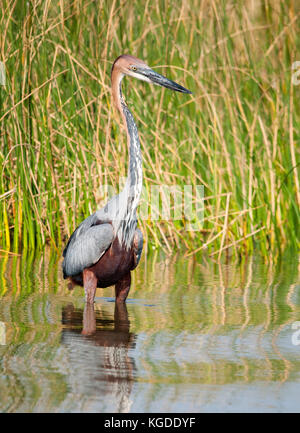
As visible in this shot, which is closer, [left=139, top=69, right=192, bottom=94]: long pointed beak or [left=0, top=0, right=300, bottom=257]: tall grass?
[left=139, top=69, right=192, bottom=94]: long pointed beak

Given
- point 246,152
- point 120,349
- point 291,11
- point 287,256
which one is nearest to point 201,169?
point 246,152

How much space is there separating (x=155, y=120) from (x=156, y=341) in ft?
13.7

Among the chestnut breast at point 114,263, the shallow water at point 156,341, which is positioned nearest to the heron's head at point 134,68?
the chestnut breast at point 114,263

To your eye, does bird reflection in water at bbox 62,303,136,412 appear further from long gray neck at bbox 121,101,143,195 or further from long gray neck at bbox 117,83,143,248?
long gray neck at bbox 121,101,143,195

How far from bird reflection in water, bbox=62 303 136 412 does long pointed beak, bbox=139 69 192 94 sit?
1.65m

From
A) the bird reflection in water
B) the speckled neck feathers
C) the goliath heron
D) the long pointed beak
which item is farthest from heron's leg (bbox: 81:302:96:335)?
the long pointed beak

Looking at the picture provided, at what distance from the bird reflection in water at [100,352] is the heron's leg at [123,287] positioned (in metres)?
0.06

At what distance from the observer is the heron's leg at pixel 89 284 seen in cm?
682

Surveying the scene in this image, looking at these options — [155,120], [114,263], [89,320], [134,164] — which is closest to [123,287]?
[114,263]

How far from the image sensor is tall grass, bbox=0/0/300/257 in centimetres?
866

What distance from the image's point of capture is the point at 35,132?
8938mm

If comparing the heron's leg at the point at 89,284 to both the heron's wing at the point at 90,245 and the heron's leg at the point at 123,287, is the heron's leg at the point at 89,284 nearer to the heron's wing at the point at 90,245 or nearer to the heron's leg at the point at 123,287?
the heron's wing at the point at 90,245

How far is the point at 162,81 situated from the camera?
6934mm
